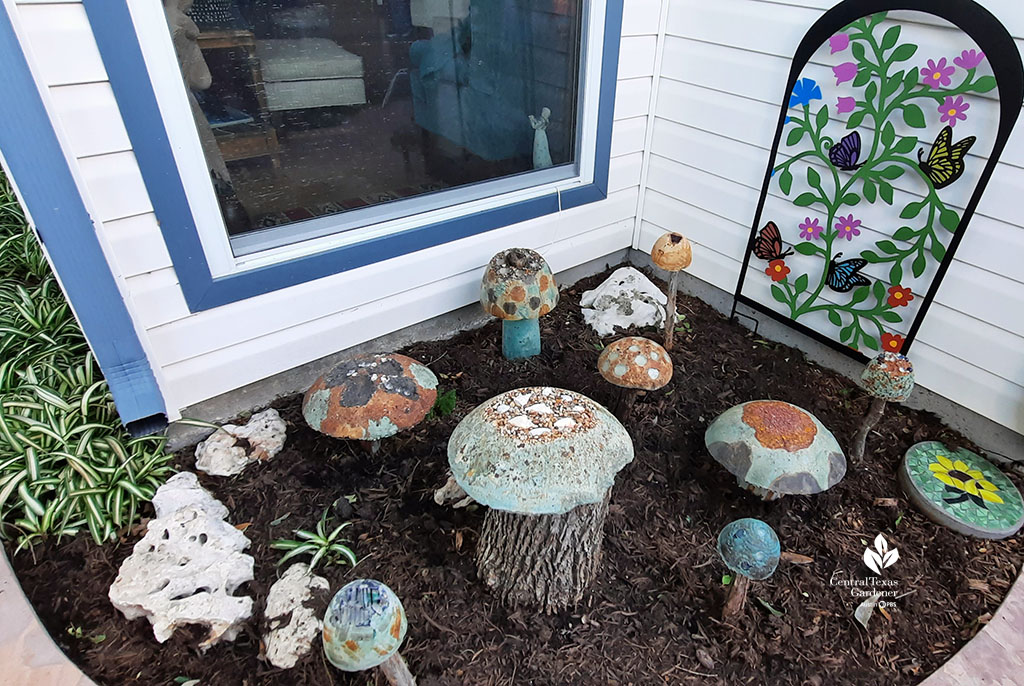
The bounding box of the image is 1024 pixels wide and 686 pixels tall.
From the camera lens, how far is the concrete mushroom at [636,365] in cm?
252

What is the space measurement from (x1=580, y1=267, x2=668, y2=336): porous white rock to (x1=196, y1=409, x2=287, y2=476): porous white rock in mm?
1868

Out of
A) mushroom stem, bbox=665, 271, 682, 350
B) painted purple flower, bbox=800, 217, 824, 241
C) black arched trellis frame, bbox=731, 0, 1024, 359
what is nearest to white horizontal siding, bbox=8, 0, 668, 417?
mushroom stem, bbox=665, 271, 682, 350

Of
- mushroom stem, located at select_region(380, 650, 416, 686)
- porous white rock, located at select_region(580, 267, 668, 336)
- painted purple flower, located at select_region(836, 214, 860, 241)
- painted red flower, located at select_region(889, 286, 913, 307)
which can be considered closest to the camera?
mushroom stem, located at select_region(380, 650, 416, 686)

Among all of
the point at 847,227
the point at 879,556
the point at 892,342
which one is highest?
the point at 847,227

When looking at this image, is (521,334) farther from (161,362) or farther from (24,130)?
(24,130)

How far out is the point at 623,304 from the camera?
12.0 feet

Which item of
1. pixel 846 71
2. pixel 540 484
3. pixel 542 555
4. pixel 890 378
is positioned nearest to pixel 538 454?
pixel 540 484

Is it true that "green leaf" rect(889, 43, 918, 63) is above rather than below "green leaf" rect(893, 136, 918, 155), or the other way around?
above

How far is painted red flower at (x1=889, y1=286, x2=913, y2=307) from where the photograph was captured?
109 inches

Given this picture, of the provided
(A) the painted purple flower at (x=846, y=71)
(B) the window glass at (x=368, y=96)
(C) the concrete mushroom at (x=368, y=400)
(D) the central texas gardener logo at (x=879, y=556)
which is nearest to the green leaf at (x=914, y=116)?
(A) the painted purple flower at (x=846, y=71)

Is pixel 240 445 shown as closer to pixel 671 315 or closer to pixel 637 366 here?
pixel 637 366

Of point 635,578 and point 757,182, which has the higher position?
point 757,182

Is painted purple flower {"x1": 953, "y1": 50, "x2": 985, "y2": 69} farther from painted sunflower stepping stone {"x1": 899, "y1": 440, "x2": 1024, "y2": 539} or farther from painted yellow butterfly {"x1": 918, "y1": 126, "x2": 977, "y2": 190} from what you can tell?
painted sunflower stepping stone {"x1": 899, "y1": 440, "x2": 1024, "y2": 539}

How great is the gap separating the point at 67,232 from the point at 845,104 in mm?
3314
